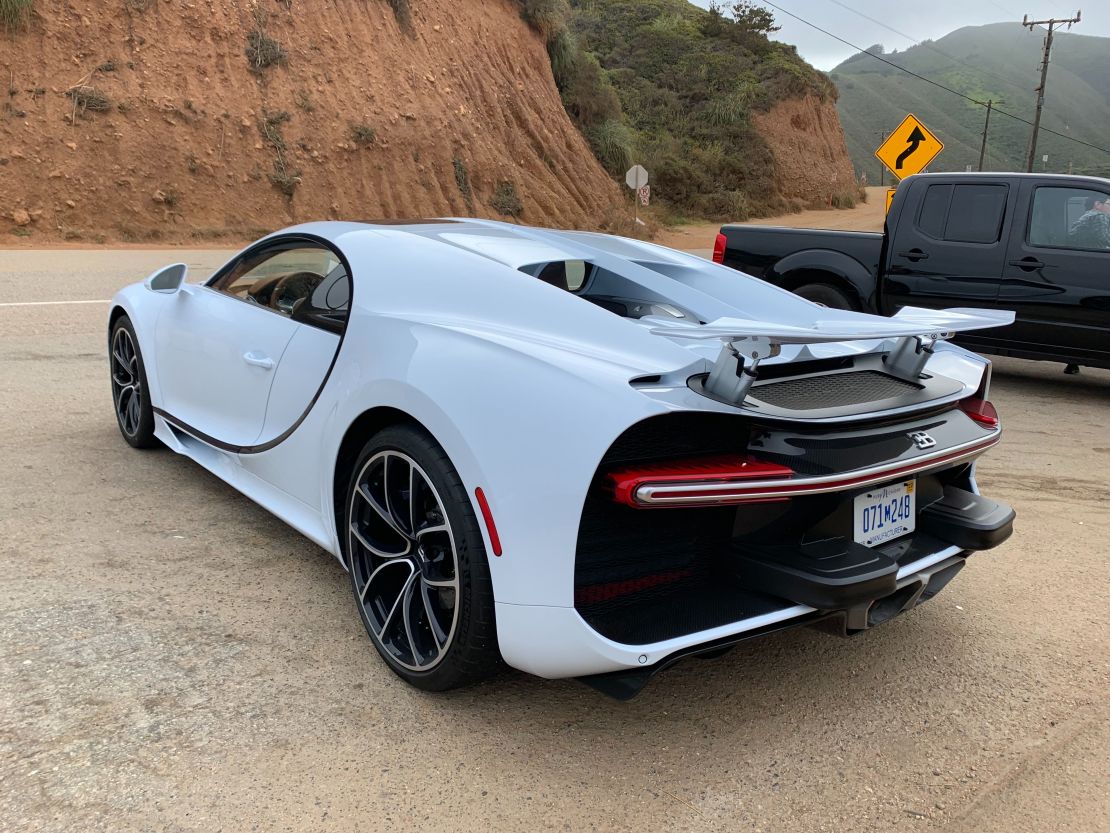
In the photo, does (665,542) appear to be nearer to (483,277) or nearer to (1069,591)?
Answer: (483,277)

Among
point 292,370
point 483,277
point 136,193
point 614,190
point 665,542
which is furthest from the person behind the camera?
point 614,190

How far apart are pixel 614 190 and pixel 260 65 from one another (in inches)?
492

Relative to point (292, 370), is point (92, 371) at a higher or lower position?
lower

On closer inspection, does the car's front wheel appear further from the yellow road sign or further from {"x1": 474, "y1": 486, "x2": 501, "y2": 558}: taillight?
the yellow road sign

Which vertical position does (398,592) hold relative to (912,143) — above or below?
below

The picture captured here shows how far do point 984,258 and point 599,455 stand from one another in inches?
265

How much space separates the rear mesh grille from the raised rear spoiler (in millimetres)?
107

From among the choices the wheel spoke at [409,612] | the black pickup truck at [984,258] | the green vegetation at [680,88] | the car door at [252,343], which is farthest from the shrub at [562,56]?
the wheel spoke at [409,612]

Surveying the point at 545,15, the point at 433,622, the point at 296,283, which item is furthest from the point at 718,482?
the point at 545,15

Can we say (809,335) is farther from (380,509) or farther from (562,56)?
(562,56)

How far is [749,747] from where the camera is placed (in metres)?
2.68

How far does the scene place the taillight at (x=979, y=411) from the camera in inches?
123

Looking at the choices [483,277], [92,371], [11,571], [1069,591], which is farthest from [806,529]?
[92,371]

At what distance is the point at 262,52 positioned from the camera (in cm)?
2591
